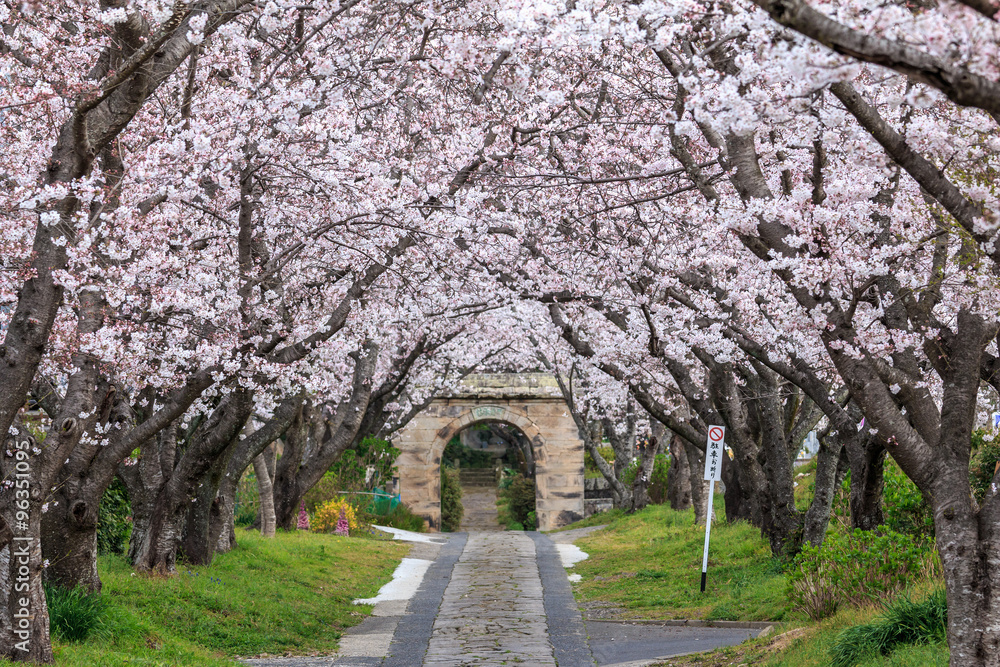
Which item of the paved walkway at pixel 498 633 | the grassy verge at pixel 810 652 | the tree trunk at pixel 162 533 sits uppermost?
the tree trunk at pixel 162 533

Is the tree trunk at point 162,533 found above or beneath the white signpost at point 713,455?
beneath

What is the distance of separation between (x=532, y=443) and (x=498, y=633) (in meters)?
21.5

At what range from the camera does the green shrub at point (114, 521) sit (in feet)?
40.0

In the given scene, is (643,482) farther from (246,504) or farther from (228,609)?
(228,609)

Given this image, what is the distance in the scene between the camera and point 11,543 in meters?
6.69

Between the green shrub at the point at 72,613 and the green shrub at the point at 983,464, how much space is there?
7946 mm

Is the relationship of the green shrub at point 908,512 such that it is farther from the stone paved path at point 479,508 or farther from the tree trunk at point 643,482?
the stone paved path at point 479,508

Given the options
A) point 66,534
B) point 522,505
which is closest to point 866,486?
point 66,534

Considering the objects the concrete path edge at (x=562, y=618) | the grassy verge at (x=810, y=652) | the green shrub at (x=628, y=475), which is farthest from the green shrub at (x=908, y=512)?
the green shrub at (x=628, y=475)

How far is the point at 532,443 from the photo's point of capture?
32594 millimetres

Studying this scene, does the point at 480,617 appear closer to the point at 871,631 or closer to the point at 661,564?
the point at 661,564

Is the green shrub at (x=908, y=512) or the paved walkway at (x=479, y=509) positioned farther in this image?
the paved walkway at (x=479, y=509)

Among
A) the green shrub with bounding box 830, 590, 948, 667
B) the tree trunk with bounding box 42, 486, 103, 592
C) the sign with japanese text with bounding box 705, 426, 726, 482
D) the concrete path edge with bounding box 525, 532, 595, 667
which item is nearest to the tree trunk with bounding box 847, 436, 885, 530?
the sign with japanese text with bounding box 705, 426, 726, 482

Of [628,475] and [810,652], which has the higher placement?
[628,475]
